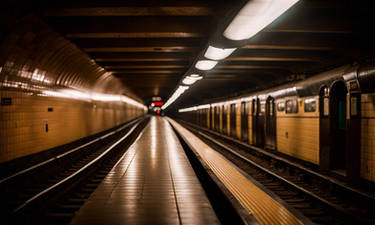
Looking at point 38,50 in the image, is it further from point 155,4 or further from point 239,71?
point 239,71

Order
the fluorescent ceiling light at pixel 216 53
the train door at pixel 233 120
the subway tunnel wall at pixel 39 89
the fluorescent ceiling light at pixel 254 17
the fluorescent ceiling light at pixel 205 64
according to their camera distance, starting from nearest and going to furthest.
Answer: the fluorescent ceiling light at pixel 254 17 → the fluorescent ceiling light at pixel 216 53 → the subway tunnel wall at pixel 39 89 → the fluorescent ceiling light at pixel 205 64 → the train door at pixel 233 120

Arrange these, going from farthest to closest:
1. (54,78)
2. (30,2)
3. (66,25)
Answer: (54,78) < (66,25) < (30,2)

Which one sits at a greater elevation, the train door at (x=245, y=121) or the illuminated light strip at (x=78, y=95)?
the illuminated light strip at (x=78, y=95)

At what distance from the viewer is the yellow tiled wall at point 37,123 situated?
7043 mm

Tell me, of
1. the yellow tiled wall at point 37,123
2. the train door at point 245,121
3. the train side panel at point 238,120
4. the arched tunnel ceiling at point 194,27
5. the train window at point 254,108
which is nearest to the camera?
the arched tunnel ceiling at point 194,27

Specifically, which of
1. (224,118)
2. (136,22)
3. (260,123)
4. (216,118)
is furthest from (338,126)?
(216,118)

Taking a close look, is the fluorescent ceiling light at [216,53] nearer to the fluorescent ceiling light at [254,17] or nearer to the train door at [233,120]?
the fluorescent ceiling light at [254,17]

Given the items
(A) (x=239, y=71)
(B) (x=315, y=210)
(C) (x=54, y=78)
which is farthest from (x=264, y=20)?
(A) (x=239, y=71)

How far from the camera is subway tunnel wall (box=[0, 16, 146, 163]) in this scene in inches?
267

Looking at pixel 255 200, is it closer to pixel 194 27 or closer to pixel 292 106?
pixel 194 27

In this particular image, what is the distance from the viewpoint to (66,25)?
6844mm

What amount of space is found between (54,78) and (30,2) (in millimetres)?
4931

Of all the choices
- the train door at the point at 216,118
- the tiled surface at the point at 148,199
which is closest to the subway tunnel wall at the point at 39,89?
the tiled surface at the point at 148,199

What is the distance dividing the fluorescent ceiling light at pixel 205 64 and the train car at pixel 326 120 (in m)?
2.92
